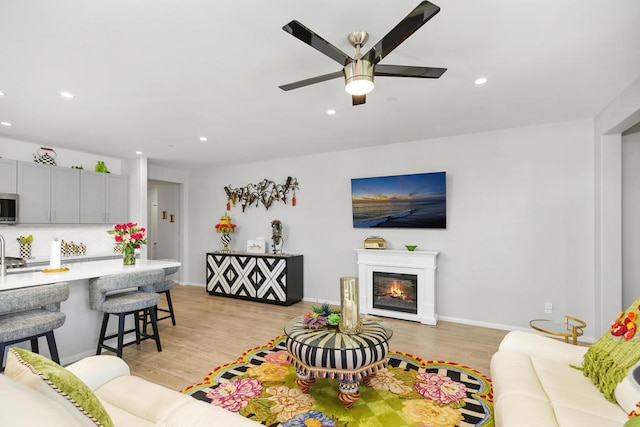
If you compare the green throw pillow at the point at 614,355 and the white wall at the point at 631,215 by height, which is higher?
the white wall at the point at 631,215

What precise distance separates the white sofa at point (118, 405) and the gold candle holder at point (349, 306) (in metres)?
1.34

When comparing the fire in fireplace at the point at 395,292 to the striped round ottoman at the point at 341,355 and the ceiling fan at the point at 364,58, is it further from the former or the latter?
the ceiling fan at the point at 364,58

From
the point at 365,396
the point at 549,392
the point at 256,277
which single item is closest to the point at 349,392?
the point at 365,396

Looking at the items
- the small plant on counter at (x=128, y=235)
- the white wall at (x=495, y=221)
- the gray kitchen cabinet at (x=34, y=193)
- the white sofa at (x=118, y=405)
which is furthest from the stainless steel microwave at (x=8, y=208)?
the white wall at (x=495, y=221)

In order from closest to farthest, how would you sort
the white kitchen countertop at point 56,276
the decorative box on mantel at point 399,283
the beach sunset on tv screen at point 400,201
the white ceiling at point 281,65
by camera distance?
1. the white ceiling at point 281,65
2. the white kitchen countertop at point 56,276
3. the decorative box on mantel at point 399,283
4. the beach sunset on tv screen at point 400,201

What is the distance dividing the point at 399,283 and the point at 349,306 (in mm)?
2289

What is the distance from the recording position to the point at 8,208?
4.32m

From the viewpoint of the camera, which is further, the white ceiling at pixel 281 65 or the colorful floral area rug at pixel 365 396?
the colorful floral area rug at pixel 365 396

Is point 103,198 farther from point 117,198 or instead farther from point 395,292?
point 395,292

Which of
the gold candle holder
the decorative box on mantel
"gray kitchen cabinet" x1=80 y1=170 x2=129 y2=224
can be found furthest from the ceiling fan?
"gray kitchen cabinet" x1=80 y1=170 x2=129 y2=224

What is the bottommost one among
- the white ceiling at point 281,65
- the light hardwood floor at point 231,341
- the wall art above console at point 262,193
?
the light hardwood floor at point 231,341

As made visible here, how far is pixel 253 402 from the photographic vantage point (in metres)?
2.46

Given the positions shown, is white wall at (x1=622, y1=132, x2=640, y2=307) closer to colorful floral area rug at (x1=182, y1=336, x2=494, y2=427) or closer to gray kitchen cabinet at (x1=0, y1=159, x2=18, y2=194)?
colorful floral area rug at (x1=182, y1=336, x2=494, y2=427)

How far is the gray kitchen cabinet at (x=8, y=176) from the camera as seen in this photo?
4309 millimetres
